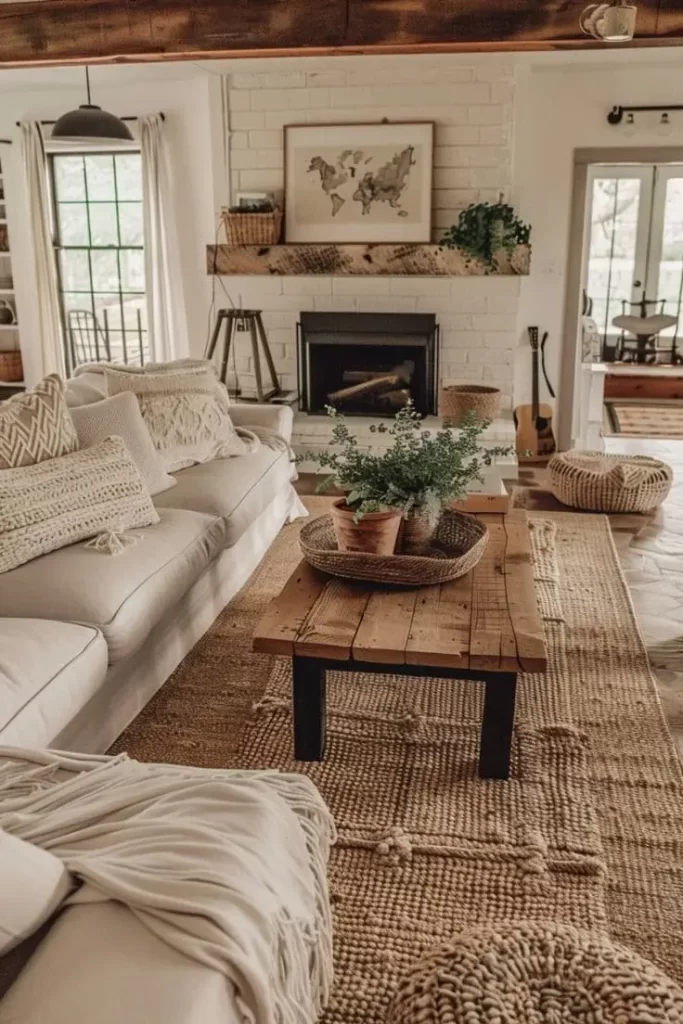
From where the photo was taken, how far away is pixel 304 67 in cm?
522

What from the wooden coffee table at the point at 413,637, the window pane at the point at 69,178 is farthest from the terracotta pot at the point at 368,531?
the window pane at the point at 69,178

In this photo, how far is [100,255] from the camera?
629 centimetres

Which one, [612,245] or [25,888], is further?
[612,245]

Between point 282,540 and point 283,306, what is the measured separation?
7.33 ft

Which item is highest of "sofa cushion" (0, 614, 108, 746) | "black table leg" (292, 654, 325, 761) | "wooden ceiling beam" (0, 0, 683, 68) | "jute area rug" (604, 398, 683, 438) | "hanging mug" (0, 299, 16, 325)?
"wooden ceiling beam" (0, 0, 683, 68)

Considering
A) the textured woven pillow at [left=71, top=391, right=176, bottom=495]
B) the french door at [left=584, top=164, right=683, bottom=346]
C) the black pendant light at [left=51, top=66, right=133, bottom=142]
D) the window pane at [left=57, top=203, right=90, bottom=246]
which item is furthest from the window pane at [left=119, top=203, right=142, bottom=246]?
the french door at [left=584, top=164, right=683, bottom=346]

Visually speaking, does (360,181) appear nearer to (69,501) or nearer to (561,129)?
(561,129)

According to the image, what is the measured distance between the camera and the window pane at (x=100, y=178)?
6.07m

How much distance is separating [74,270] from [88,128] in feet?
8.35

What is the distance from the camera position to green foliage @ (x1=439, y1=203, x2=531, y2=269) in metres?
5.20

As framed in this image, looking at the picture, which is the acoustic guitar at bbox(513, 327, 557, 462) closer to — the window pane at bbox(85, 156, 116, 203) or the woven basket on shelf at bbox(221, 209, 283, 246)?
the woven basket on shelf at bbox(221, 209, 283, 246)

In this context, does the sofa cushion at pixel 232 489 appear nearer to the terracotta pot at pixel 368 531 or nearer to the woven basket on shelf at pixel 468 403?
the terracotta pot at pixel 368 531

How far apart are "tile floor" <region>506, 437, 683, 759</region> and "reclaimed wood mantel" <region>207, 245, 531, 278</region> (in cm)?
128

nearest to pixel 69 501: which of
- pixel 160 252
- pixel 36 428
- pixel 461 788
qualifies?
pixel 36 428
